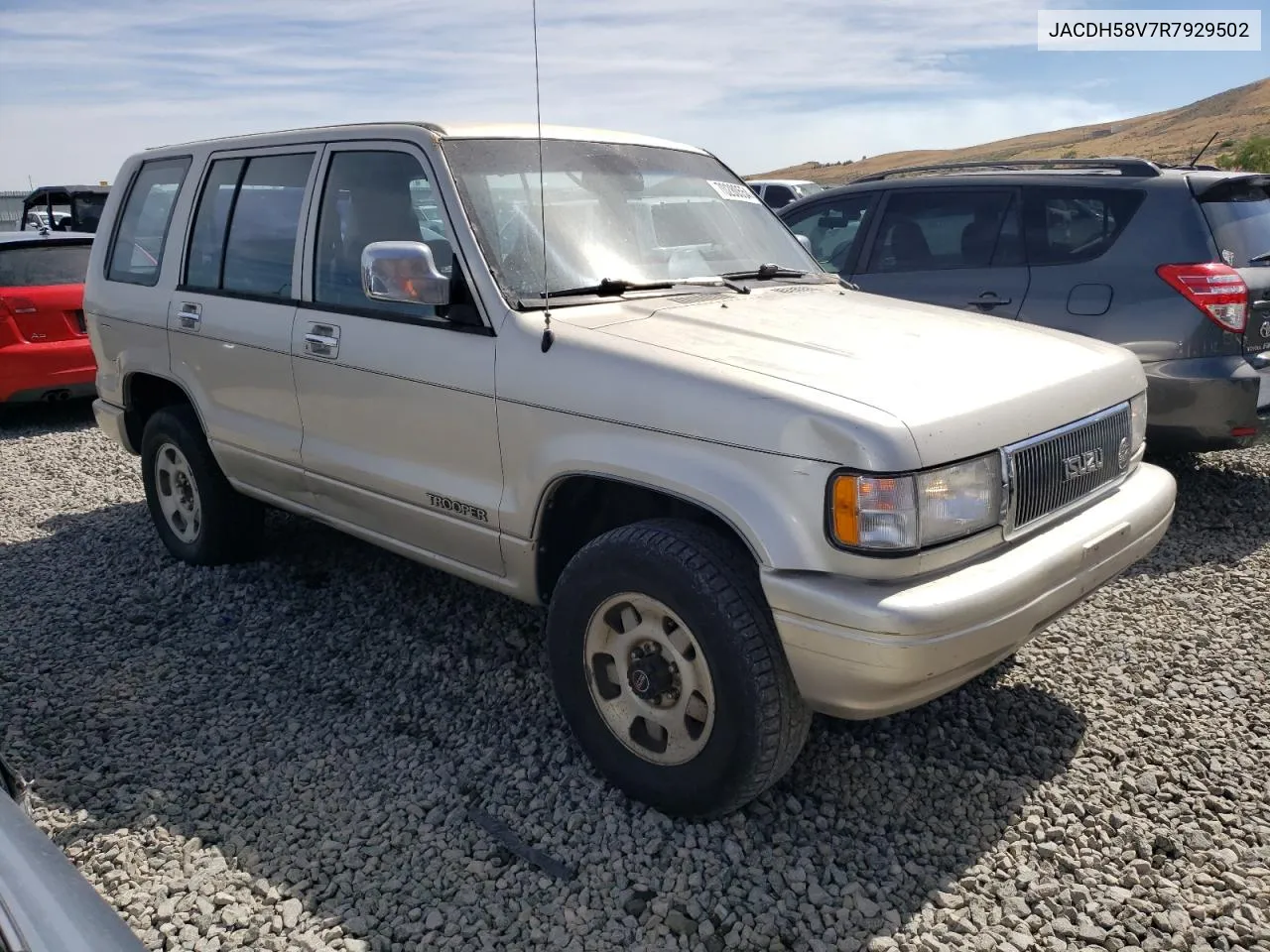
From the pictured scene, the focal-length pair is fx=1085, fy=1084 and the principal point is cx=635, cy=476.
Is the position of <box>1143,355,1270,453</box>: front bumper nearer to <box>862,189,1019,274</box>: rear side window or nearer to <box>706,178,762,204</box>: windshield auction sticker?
<box>862,189,1019,274</box>: rear side window

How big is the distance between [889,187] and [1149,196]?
157cm

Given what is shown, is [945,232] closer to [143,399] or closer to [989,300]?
[989,300]

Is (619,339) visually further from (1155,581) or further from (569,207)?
(1155,581)

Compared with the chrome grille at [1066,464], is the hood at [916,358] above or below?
above

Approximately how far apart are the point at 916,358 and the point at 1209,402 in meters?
2.94

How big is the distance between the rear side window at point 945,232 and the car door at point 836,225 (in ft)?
0.46

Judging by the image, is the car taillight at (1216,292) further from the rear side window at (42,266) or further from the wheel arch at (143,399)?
the rear side window at (42,266)

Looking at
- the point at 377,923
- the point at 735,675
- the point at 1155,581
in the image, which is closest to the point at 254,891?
the point at 377,923

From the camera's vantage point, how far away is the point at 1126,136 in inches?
2493

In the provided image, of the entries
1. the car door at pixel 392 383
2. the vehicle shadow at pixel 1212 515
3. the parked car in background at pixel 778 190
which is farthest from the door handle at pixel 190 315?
the parked car in background at pixel 778 190

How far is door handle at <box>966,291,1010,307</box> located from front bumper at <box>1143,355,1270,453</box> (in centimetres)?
88

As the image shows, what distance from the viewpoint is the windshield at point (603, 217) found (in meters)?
3.57

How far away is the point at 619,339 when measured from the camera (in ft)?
10.4

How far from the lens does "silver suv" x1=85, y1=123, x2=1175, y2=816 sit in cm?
270
